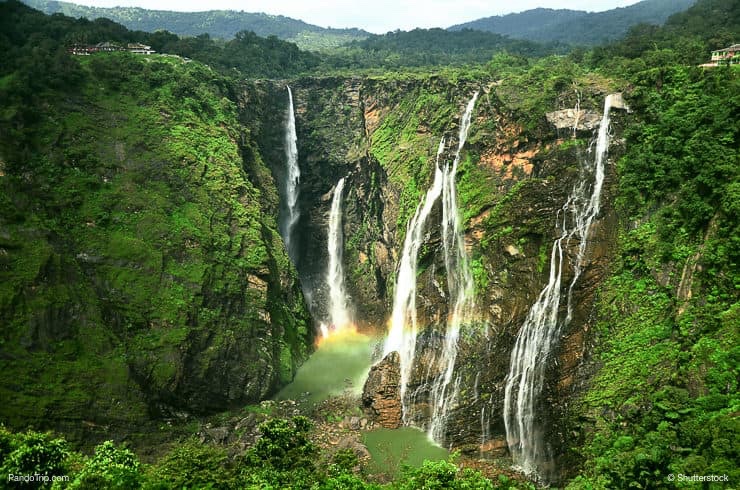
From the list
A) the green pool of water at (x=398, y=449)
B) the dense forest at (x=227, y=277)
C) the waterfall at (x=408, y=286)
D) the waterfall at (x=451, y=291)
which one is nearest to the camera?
the dense forest at (x=227, y=277)

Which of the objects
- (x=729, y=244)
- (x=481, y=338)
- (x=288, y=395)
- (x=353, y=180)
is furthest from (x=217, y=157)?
(x=729, y=244)

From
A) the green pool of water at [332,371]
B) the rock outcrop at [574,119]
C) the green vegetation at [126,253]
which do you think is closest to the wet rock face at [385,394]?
the green pool of water at [332,371]

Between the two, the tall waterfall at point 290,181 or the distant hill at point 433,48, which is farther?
the distant hill at point 433,48

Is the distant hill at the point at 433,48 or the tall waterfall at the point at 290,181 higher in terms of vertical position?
the distant hill at the point at 433,48

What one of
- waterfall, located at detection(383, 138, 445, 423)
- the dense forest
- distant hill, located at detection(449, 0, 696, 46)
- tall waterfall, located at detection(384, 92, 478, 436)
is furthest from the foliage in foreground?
distant hill, located at detection(449, 0, 696, 46)

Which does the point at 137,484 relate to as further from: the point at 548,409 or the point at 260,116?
the point at 260,116

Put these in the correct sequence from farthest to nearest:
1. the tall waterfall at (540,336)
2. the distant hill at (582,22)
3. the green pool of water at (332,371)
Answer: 1. the distant hill at (582,22)
2. the green pool of water at (332,371)
3. the tall waterfall at (540,336)

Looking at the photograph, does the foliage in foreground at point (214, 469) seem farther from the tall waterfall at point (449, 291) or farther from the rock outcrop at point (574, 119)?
the rock outcrop at point (574, 119)

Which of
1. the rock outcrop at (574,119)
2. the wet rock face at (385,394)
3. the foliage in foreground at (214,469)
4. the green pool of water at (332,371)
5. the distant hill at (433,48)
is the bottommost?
the green pool of water at (332,371)

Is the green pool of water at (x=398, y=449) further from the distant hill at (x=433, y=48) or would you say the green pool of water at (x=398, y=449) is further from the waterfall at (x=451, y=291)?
the distant hill at (x=433, y=48)
